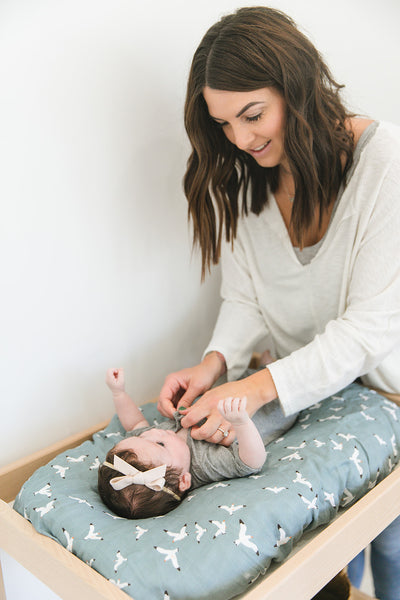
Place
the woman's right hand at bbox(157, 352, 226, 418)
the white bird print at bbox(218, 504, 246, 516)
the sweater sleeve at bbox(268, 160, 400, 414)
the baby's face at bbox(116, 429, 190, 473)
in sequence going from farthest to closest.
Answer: the woman's right hand at bbox(157, 352, 226, 418) → the sweater sleeve at bbox(268, 160, 400, 414) → the baby's face at bbox(116, 429, 190, 473) → the white bird print at bbox(218, 504, 246, 516)

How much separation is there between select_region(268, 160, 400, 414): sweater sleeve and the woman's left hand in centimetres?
3

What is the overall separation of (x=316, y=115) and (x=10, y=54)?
586 mm

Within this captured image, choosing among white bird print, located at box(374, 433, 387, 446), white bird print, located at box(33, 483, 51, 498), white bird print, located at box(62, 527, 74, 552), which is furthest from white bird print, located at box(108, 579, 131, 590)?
white bird print, located at box(374, 433, 387, 446)

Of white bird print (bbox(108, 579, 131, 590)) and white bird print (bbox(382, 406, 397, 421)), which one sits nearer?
white bird print (bbox(108, 579, 131, 590))

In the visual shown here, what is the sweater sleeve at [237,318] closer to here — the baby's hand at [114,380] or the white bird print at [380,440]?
the baby's hand at [114,380]

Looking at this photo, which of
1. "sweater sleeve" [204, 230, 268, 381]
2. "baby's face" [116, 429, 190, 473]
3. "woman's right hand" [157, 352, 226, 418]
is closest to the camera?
"baby's face" [116, 429, 190, 473]

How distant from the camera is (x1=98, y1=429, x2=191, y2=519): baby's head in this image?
98 centimetres

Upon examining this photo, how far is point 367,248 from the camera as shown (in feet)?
3.84

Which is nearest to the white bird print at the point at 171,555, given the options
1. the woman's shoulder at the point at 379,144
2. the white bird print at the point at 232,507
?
the white bird print at the point at 232,507

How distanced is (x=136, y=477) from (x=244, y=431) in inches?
7.8

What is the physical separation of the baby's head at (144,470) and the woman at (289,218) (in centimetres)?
7

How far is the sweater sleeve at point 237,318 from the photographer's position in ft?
4.53

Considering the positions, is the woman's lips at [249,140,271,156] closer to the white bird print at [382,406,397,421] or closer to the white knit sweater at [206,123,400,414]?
the white knit sweater at [206,123,400,414]

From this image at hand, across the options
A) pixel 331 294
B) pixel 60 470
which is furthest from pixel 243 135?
pixel 60 470
